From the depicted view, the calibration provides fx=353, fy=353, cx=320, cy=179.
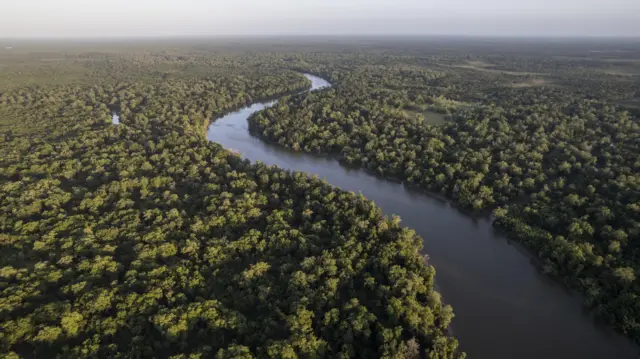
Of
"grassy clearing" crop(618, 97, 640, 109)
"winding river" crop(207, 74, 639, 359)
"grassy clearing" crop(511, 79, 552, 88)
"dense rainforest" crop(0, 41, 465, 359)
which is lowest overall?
"winding river" crop(207, 74, 639, 359)

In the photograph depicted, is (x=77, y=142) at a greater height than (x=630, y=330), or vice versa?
(x=77, y=142)

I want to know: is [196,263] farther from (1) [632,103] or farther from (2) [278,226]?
(1) [632,103]

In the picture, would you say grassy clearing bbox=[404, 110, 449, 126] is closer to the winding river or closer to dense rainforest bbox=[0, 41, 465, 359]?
the winding river

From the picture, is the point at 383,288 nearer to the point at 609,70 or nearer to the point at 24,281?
the point at 24,281

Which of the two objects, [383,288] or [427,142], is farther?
[427,142]

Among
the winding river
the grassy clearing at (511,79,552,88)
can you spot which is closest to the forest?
the winding river

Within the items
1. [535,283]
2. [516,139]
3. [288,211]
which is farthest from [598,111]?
[288,211]
